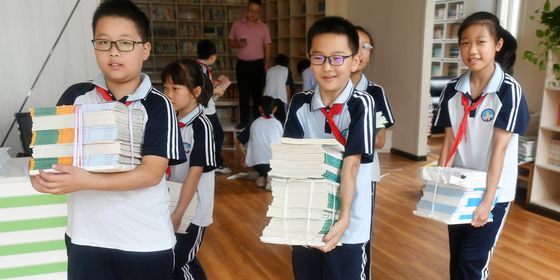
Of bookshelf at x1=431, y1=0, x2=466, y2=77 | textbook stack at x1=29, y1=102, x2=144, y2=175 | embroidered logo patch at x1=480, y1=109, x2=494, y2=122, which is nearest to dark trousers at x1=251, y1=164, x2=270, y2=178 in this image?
embroidered logo patch at x1=480, y1=109, x2=494, y2=122

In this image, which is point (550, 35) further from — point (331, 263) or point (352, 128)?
point (331, 263)

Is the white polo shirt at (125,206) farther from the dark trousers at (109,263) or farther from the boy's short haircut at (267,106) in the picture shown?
the boy's short haircut at (267,106)

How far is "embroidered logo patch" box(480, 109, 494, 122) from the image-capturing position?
5.35ft

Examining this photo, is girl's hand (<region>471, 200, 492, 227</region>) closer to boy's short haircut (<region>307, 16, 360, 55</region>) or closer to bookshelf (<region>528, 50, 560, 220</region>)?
boy's short haircut (<region>307, 16, 360, 55</region>)

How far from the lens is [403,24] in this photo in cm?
516

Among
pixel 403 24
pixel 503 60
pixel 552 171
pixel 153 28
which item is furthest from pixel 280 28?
pixel 503 60

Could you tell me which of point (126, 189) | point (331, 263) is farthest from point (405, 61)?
point (126, 189)

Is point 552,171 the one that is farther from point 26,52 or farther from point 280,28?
point 280,28

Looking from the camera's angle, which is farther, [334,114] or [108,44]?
[334,114]

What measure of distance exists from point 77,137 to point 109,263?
406 mm

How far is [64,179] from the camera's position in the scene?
102 centimetres

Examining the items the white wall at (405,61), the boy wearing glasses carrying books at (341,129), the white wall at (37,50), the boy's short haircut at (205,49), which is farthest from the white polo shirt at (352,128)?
the white wall at (405,61)

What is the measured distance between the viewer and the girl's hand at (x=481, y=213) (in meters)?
1.55

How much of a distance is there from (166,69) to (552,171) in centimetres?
337
